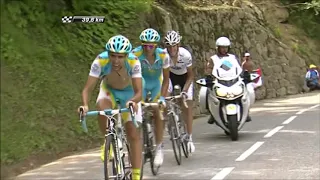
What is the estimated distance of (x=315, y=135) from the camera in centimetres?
1101

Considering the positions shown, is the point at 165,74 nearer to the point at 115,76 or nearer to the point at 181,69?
the point at 115,76

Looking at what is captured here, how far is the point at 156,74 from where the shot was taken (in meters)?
7.20

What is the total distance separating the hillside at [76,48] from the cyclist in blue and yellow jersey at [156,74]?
90cm

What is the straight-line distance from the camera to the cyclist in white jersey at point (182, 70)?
→ 7.97 meters

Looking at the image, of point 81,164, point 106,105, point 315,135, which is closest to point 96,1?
point 106,105

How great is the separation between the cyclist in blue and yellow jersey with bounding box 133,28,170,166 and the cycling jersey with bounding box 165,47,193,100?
3.40ft

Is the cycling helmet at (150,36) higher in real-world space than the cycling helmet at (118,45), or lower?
higher

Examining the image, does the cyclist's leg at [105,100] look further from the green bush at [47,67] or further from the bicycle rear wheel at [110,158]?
the green bush at [47,67]

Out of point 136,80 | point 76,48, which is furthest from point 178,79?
point 136,80

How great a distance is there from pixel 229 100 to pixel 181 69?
6.57ft

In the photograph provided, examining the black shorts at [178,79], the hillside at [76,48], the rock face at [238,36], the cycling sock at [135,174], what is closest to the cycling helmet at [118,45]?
the hillside at [76,48]

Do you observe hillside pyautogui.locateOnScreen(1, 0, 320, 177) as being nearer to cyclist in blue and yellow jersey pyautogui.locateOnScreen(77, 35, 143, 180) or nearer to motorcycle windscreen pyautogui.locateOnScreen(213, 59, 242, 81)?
cyclist in blue and yellow jersey pyautogui.locateOnScreen(77, 35, 143, 180)

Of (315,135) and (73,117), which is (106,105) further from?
(315,135)

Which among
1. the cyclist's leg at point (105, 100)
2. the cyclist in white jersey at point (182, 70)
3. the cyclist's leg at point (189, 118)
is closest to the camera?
the cyclist's leg at point (105, 100)
